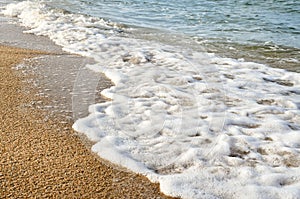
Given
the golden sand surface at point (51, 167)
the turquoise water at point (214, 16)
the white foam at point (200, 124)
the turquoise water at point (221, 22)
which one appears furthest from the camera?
the turquoise water at point (214, 16)

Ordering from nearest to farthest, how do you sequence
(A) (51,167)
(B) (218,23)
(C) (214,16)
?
1. (A) (51,167)
2. (B) (218,23)
3. (C) (214,16)

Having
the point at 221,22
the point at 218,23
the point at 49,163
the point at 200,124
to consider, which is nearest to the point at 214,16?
the point at 221,22

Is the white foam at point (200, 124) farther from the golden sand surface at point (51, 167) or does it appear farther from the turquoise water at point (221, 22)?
the turquoise water at point (221, 22)

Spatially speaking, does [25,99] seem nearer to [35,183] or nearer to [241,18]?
[35,183]

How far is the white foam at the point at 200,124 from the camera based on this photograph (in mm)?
2176

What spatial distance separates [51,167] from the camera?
2178 millimetres

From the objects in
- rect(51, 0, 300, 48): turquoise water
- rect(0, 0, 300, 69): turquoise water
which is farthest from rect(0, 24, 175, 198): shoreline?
rect(51, 0, 300, 48): turquoise water

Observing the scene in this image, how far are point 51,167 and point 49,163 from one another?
5 cm

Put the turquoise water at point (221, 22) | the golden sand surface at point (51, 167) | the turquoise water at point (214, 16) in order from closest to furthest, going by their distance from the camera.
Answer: the golden sand surface at point (51, 167), the turquoise water at point (221, 22), the turquoise water at point (214, 16)

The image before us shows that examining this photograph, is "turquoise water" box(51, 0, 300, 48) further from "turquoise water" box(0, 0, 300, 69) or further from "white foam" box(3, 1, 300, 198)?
"white foam" box(3, 1, 300, 198)

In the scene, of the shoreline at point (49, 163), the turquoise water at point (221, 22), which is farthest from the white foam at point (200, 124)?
the turquoise water at point (221, 22)

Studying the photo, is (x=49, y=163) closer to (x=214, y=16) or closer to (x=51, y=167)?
(x=51, y=167)

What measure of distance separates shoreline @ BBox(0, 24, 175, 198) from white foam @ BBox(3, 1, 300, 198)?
13 centimetres

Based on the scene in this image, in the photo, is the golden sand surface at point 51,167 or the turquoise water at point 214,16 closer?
the golden sand surface at point 51,167
